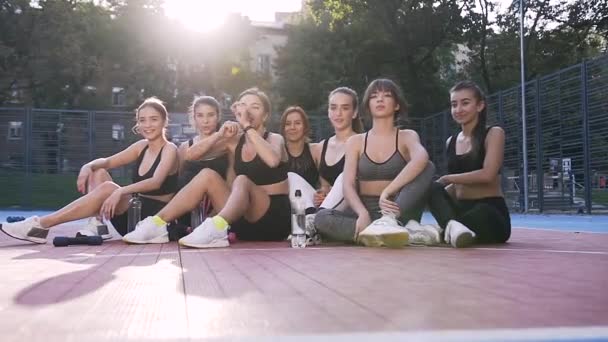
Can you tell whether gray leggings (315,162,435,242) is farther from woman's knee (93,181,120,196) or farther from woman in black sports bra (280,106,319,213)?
woman's knee (93,181,120,196)

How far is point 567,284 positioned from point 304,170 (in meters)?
2.82

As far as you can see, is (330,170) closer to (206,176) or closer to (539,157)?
(206,176)

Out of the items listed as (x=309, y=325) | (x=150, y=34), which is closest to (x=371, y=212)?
(x=309, y=325)

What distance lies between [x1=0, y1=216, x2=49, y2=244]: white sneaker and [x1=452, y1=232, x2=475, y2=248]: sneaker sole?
2517mm

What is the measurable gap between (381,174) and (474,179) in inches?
21.1

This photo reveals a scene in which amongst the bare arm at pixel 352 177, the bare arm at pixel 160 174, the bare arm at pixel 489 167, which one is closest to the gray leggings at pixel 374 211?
the bare arm at pixel 352 177

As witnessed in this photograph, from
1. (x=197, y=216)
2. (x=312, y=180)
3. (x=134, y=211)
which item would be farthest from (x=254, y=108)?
(x=134, y=211)

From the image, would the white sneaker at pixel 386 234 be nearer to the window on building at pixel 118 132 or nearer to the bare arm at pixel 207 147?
the bare arm at pixel 207 147

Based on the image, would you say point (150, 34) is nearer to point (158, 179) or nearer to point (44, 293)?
point (158, 179)

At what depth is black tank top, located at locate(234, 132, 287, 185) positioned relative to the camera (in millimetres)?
4254

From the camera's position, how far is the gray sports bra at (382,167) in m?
3.82

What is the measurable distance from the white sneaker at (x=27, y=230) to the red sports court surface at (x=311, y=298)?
1506 millimetres

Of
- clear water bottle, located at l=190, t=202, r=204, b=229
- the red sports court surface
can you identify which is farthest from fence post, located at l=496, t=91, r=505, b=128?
the red sports court surface

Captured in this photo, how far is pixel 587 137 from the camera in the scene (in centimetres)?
984
